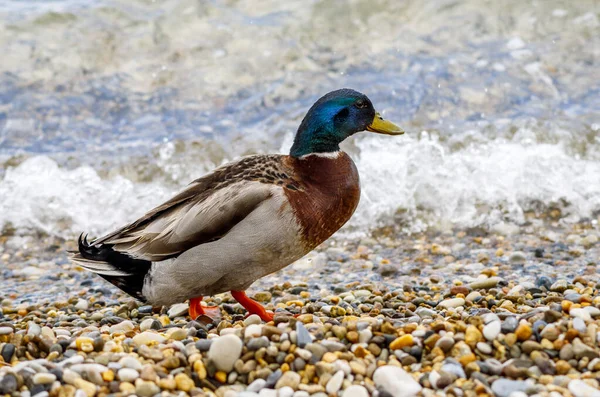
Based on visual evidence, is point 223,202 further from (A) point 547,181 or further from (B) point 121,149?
(B) point 121,149

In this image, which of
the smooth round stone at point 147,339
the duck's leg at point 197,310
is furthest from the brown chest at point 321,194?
the smooth round stone at point 147,339

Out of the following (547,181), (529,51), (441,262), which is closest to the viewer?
(441,262)

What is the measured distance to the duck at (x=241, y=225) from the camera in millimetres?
4086

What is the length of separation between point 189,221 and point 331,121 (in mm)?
937

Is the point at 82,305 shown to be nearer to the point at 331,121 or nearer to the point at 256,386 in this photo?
the point at 331,121

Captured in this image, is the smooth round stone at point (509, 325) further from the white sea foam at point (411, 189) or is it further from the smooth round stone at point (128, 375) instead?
the white sea foam at point (411, 189)

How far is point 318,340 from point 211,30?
25.5 ft

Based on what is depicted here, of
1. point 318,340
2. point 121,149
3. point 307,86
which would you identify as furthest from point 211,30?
point 318,340

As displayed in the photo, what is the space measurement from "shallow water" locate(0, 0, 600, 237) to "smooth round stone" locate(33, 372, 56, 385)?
157 inches

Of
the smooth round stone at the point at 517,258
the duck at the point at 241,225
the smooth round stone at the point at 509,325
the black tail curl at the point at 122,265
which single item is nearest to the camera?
the smooth round stone at the point at 509,325

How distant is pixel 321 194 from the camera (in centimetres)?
423

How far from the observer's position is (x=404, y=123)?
837cm

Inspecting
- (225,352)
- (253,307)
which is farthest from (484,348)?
(253,307)

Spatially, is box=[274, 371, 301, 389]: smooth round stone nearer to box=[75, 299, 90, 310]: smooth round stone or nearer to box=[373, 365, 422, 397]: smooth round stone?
box=[373, 365, 422, 397]: smooth round stone
